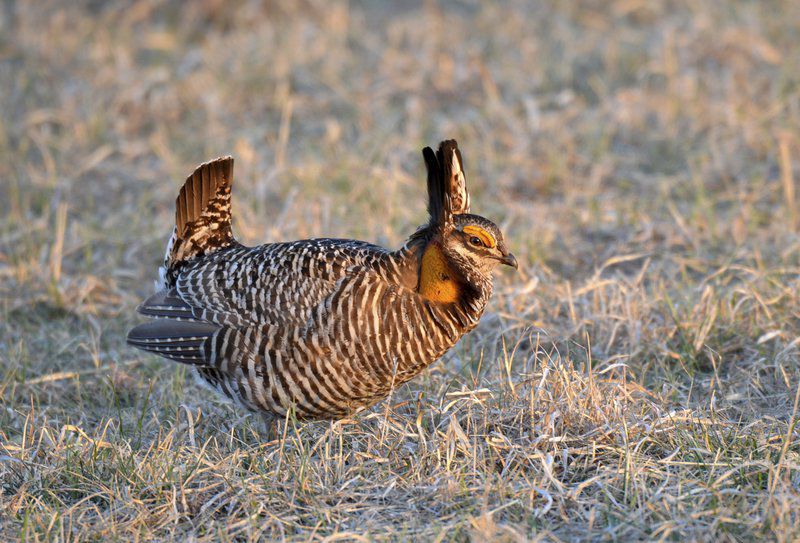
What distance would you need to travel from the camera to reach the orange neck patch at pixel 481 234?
396cm

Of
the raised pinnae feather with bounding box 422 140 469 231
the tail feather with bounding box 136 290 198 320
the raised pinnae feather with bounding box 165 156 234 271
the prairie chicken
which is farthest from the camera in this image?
the raised pinnae feather with bounding box 165 156 234 271

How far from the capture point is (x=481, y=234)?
3971mm

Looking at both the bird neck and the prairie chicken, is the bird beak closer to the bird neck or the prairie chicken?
the prairie chicken

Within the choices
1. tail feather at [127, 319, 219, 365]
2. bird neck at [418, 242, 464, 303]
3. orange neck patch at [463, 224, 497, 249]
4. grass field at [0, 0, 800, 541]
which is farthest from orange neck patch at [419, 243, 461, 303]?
tail feather at [127, 319, 219, 365]

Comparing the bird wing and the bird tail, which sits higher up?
the bird tail

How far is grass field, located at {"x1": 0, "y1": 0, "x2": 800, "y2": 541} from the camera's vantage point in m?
3.49

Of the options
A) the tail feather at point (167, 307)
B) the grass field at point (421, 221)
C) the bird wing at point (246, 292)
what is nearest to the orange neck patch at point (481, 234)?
the bird wing at point (246, 292)

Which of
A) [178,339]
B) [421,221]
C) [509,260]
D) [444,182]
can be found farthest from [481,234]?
[421,221]

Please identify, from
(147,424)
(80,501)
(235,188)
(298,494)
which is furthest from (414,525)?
(235,188)

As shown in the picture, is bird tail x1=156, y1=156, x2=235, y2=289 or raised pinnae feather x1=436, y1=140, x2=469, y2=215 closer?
raised pinnae feather x1=436, y1=140, x2=469, y2=215

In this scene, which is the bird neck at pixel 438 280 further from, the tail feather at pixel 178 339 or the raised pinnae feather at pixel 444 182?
the tail feather at pixel 178 339

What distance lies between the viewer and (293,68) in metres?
8.41

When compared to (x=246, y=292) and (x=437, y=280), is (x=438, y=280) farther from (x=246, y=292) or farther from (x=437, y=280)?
(x=246, y=292)

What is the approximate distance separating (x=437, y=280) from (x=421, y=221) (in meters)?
2.26
